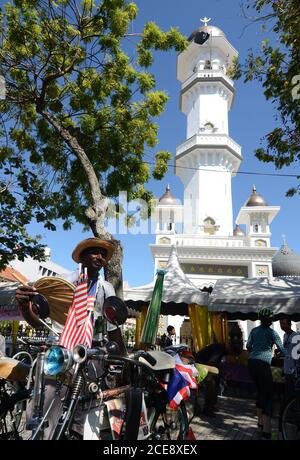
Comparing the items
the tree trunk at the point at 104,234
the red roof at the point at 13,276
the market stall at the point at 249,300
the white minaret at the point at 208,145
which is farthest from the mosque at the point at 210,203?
the tree trunk at the point at 104,234

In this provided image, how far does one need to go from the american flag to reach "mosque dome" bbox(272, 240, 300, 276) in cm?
2962

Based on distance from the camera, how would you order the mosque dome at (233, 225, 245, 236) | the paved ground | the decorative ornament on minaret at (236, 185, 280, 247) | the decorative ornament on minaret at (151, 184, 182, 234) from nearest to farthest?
1. the paved ground
2. the decorative ornament on minaret at (236, 185, 280, 247)
3. the decorative ornament on minaret at (151, 184, 182, 234)
4. the mosque dome at (233, 225, 245, 236)

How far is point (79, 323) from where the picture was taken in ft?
8.96

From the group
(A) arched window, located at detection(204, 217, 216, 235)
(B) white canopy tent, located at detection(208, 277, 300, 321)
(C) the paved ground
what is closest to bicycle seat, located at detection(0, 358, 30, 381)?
(C) the paved ground

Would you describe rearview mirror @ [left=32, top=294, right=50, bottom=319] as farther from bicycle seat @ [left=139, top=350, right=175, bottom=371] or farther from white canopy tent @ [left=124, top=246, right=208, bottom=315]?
white canopy tent @ [left=124, top=246, right=208, bottom=315]

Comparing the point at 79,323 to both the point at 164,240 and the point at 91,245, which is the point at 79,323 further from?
the point at 164,240

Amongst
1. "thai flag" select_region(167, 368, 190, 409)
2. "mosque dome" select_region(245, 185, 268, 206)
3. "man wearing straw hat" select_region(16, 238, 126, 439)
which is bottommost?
"thai flag" select_region(167, 368, 190, 409)

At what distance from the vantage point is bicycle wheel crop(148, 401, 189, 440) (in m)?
3.11

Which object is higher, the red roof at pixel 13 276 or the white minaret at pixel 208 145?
the white minaret at pixel 208 145

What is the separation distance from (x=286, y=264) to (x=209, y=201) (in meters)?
10.2

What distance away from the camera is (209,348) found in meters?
6.15

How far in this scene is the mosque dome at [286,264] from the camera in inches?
1175

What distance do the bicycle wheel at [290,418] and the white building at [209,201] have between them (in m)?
18.2

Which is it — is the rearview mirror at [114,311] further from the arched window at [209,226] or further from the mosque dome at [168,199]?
the mosque dome at [168,199]
